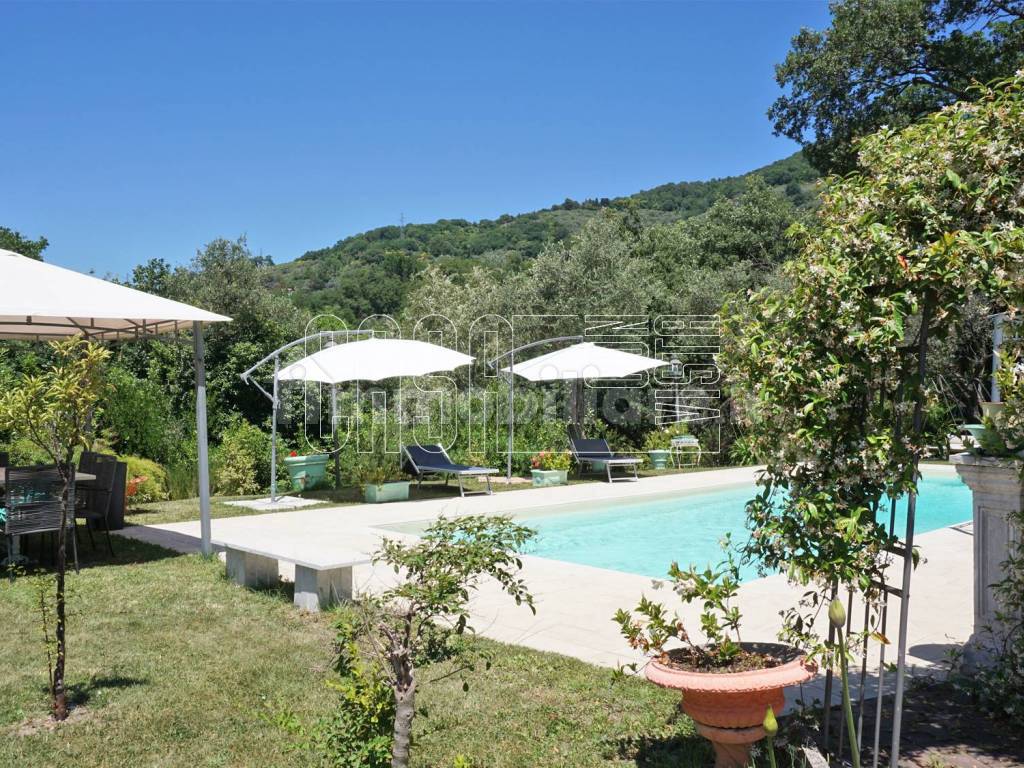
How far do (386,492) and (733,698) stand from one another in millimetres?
9553

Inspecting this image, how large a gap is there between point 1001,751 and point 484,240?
3669 cm

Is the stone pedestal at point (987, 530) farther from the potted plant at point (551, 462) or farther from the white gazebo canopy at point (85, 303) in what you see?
the potted plant at point (551, 462)

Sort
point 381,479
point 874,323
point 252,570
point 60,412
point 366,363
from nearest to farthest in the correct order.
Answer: point 874,323
point 60,412
point 252,570
point 366,363
point 381,479

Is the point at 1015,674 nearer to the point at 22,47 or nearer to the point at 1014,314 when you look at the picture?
the point at 1014,314

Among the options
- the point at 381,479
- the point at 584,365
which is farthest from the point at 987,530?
the point at 584,365

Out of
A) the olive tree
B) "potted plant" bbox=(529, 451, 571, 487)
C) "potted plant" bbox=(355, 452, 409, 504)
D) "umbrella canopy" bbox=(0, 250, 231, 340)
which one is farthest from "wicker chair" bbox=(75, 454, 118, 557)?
"potted plant" bbox=(529, 451, 571, 487)

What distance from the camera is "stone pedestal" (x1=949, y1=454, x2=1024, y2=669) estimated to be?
153 inches

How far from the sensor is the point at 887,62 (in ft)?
57.9

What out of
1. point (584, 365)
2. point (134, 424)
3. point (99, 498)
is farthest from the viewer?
point (584, 365)

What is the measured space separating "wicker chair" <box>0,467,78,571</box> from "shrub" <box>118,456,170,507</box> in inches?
180

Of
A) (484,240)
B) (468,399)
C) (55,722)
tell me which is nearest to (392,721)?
(55,722)

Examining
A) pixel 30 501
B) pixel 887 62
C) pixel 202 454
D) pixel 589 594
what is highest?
pixel 887 62

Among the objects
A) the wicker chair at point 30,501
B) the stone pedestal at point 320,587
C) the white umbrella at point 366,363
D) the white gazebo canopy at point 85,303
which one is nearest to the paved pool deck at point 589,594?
the stone pedestal at point 320,587

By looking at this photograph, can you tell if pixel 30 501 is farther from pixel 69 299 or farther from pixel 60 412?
pixel 60 412
